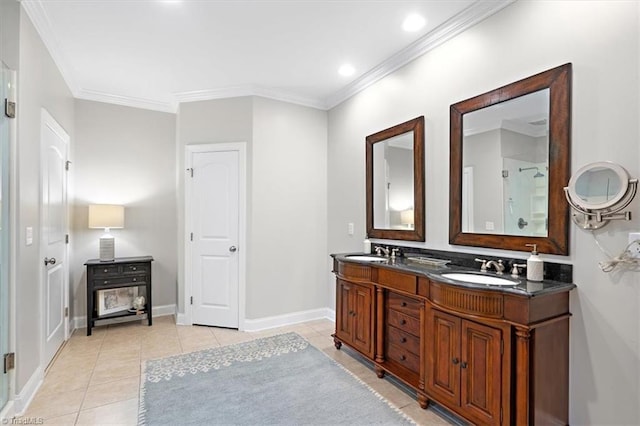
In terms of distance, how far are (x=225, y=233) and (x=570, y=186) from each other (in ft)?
10.7

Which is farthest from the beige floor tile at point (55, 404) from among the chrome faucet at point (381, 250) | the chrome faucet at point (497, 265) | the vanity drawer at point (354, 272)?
the chrome faucet at point (497, 265)

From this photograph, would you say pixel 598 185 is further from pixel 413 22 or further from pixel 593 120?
pixel 413 22

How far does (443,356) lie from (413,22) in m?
2.42

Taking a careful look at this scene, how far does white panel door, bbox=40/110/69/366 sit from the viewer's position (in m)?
2.72

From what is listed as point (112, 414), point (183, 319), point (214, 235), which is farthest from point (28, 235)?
point (183, 319)

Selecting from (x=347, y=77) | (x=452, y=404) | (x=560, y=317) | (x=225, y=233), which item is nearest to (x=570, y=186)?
(x=560, y=317)

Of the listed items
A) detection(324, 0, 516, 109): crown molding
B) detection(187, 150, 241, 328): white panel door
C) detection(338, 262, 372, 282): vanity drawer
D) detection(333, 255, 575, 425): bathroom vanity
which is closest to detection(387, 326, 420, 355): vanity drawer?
detection(333, 255, 575, 425): bathroom vanity

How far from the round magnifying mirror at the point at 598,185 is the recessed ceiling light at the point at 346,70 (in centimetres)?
225

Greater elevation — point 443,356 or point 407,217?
point 407,217

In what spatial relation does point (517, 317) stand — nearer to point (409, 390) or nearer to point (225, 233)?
point (409, 390)

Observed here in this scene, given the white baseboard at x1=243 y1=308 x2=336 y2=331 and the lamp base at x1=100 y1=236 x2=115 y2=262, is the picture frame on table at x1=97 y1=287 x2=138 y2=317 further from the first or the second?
the white baseboard at x1=243 y1=308 x2=336 y2=331

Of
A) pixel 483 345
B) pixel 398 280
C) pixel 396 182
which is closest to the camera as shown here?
pixel 483 345

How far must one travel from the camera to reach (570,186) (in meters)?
1.81

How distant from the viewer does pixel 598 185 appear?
1.71 m
